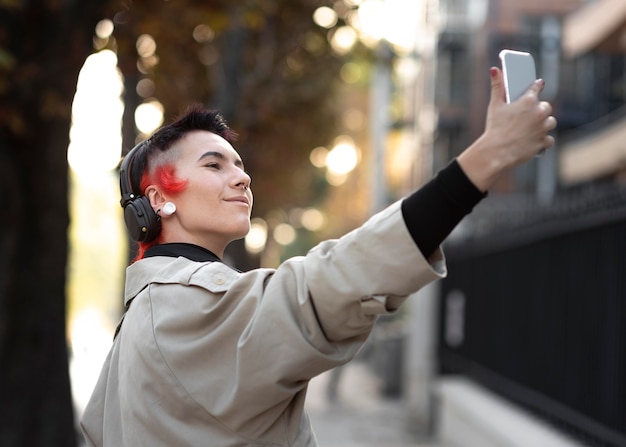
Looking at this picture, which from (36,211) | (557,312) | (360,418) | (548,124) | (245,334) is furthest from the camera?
(360,418)

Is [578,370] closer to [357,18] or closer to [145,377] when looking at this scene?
[145,377]

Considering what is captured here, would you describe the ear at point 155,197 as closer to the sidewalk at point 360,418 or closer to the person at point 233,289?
the person at point 233,289

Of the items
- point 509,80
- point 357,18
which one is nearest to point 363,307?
point 509,80

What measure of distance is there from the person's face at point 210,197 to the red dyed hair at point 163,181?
1cm

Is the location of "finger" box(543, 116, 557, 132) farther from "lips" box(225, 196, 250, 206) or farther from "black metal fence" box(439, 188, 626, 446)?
"black metal fence" box(439, 188, 626, 446)

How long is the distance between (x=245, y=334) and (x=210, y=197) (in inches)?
19.6

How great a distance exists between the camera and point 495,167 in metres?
1.96

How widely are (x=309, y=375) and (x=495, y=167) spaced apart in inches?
24.2

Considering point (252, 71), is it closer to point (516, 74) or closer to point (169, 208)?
point (169, 208)

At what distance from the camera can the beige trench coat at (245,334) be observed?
6.74 ft

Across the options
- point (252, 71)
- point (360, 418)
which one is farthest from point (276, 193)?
point (360, 418)

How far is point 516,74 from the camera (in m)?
2.01

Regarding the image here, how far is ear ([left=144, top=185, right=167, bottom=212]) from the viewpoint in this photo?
2748 millimetres

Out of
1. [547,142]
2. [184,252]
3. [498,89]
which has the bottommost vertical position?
[184,252]
